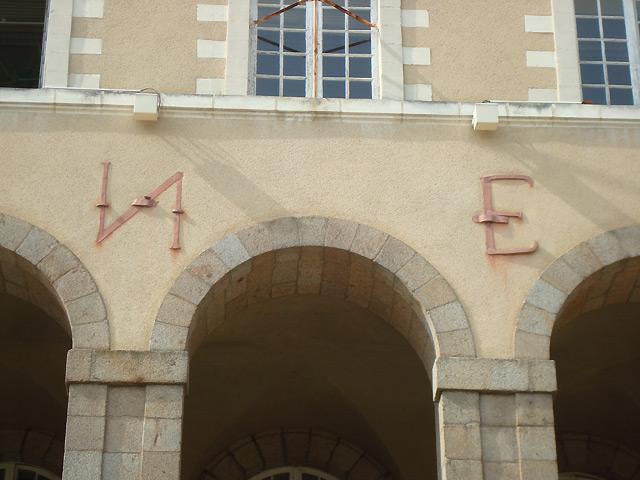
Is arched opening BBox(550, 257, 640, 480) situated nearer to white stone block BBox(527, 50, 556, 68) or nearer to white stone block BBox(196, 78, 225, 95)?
white stone block BBox(527, 50, 556, 68)

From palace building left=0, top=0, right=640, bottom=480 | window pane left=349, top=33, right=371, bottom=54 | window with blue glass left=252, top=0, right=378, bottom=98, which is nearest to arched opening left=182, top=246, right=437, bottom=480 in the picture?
palace building left=0, top=0, right=640, bottom=480

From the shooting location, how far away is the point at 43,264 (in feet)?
32.3

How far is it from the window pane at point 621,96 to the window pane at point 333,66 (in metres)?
2.50

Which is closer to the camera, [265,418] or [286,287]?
[286,287]

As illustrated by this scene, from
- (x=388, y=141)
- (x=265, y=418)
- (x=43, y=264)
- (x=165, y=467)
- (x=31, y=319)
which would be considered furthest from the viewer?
(x=265, y=418)

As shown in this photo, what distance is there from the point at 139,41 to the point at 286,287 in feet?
8.51

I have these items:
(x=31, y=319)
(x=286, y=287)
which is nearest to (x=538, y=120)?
(x=286, y=287)

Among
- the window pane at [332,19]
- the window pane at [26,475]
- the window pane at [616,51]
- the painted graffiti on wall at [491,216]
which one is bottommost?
the window pane at [26,475]

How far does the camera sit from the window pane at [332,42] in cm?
1118

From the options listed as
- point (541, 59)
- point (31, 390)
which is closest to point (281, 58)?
point (541, 59)

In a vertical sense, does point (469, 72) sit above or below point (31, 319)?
above

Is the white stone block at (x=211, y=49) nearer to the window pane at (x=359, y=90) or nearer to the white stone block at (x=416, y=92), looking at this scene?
the window pane at (x=359, y=90)

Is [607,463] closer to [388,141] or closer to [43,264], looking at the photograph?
[388,141]

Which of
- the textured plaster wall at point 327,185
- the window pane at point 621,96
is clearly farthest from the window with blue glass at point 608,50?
the textured plaster wall at point 327,185
